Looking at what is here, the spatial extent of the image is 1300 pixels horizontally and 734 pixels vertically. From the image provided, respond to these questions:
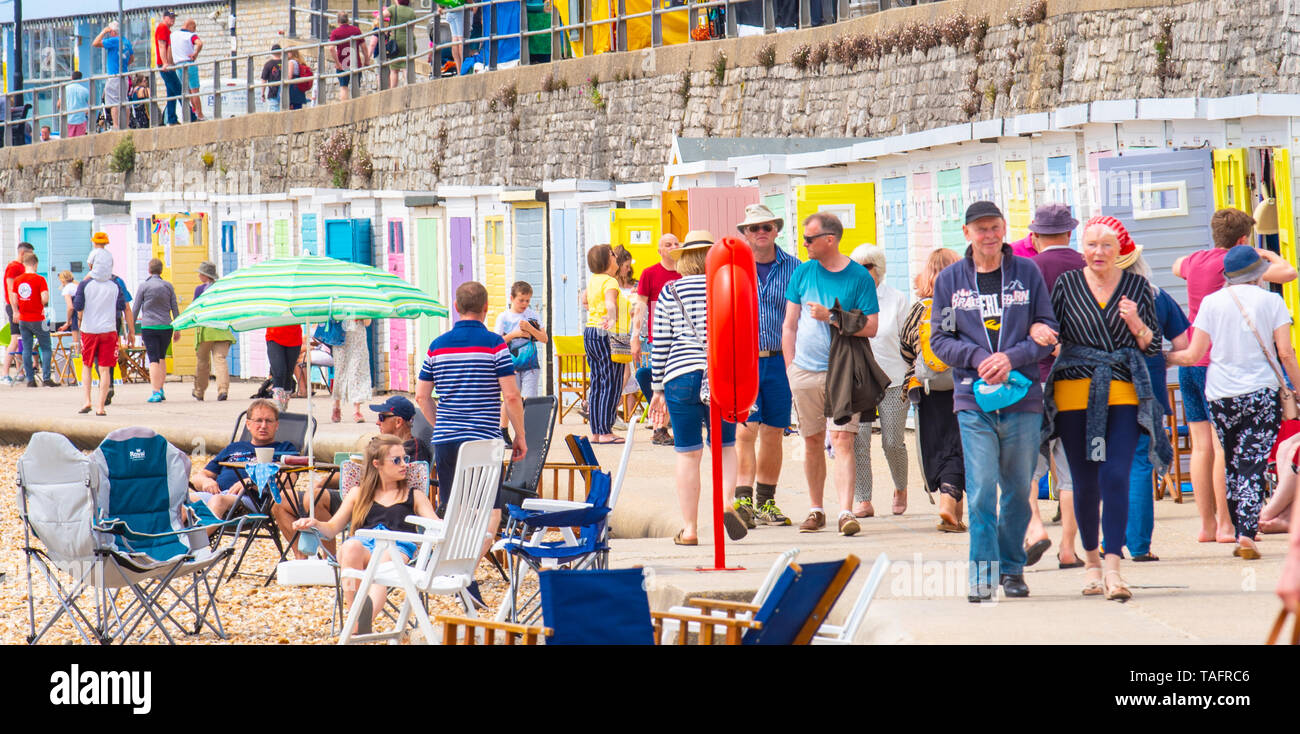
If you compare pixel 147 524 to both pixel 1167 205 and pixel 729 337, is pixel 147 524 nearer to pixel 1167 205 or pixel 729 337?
pixel 729 337

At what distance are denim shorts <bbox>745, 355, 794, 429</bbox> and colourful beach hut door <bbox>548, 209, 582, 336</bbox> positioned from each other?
301 inches

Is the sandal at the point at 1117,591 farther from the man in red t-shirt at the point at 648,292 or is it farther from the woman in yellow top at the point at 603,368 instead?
the woman in yellow top at the point at 603,368

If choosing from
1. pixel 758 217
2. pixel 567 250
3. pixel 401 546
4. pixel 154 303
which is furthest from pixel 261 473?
pixel 154 303

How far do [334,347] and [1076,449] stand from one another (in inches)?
400

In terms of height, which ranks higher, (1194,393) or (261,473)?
(1194,393)

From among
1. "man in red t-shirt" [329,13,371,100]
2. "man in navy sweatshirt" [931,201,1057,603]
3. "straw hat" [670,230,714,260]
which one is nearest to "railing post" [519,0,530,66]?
"man in red t-shirt" [329,13,371,100]

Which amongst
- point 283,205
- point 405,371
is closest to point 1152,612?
point 405,371

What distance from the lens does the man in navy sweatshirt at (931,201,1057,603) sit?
6.28 m

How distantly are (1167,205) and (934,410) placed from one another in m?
1.77

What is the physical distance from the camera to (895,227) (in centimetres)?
1205

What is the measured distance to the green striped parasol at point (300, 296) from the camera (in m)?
9.74
